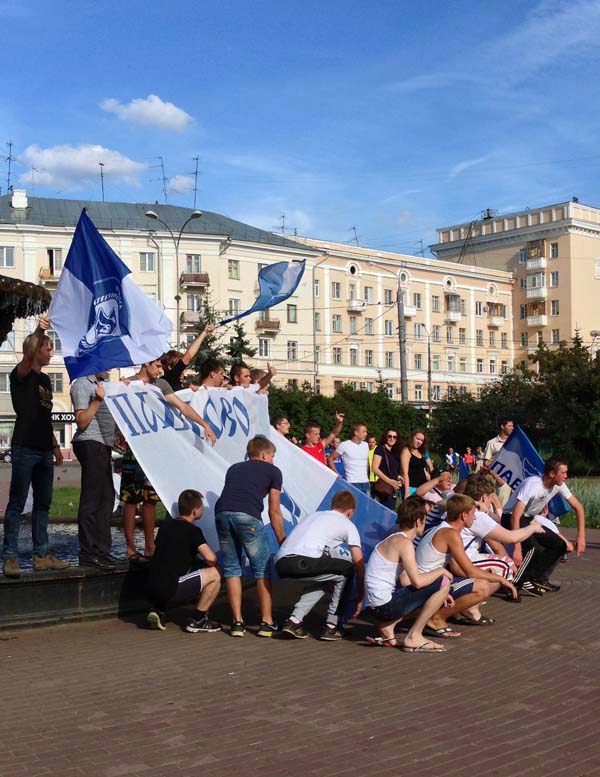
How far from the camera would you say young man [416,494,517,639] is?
8.44 m

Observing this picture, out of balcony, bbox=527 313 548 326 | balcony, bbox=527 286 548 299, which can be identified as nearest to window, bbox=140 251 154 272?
balcony, bbox=527 286 548 299

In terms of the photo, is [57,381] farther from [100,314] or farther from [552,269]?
[100,314]

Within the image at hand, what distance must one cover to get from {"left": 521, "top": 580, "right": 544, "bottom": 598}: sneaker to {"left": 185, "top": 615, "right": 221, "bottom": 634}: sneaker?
12.8 feet

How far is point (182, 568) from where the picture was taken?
27.9 feet

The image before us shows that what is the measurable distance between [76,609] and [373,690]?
3.15m

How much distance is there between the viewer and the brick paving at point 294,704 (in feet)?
17.9

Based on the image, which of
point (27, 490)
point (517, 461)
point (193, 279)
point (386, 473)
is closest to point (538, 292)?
point (193, 279)

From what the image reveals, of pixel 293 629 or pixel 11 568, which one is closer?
pixel 11 568

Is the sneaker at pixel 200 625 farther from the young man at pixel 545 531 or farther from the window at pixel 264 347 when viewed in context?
the window at pixel 264 347

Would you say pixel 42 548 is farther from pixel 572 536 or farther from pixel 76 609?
pixel 572 536

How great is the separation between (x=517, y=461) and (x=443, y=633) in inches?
191

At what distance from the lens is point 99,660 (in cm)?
768

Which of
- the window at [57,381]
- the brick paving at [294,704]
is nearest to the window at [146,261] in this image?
the window at [57,381]

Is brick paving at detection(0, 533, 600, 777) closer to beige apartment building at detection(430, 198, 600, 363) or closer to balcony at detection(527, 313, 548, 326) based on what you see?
beige apartment building at detection(430, 198, 600, 363)
